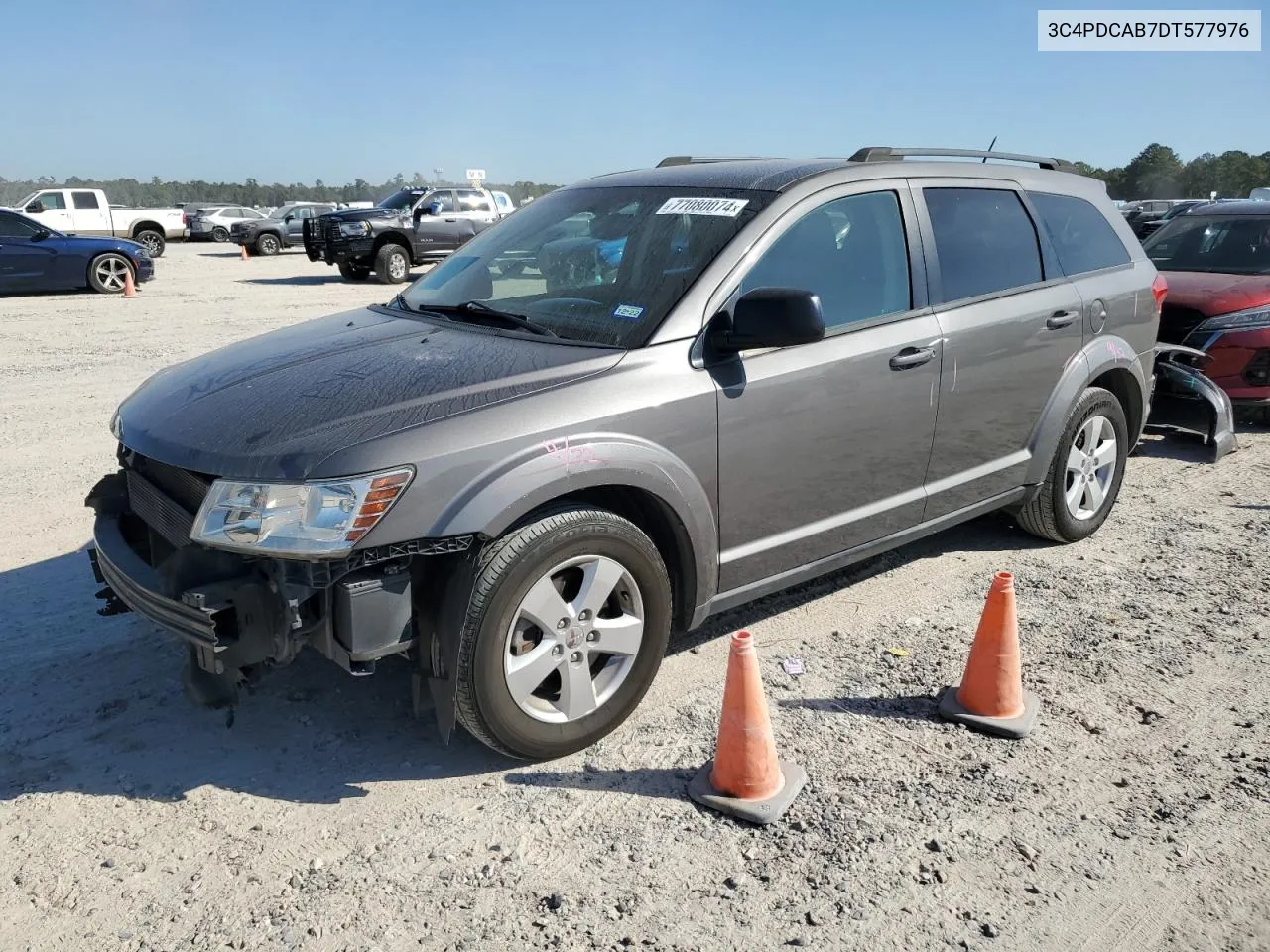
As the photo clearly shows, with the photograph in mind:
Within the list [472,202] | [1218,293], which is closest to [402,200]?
[472,202]

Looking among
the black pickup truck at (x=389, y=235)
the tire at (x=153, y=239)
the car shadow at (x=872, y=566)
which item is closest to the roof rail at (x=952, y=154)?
the car shadow at (x=872, y=566)

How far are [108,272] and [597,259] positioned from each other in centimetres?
1616

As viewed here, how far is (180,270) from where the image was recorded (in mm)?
24062

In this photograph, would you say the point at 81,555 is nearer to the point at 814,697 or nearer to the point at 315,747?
the point at 315,747

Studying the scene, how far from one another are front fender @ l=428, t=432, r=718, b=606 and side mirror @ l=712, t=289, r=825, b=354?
0.49 metres

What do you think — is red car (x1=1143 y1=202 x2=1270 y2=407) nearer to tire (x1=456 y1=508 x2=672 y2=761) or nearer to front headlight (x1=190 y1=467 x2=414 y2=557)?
tire (x1=456 y1=508 x2=672 y2=761)

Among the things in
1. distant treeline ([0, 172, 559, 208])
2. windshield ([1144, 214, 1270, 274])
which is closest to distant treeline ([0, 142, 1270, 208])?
distant treeline ([0, 172, 559, 208])

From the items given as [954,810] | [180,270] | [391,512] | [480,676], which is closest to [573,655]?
[480,676]

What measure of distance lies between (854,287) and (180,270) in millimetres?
23556

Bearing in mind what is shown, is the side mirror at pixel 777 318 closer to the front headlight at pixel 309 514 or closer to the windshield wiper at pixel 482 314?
the windshield wiper at pixel 482 314

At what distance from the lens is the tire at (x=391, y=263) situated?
19.4 metres

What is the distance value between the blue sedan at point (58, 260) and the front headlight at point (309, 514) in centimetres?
1623

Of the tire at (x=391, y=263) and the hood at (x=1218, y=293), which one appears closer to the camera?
the hood at (x=1218, y=293)

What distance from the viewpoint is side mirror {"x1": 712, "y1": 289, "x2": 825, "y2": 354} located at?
3318 mm
